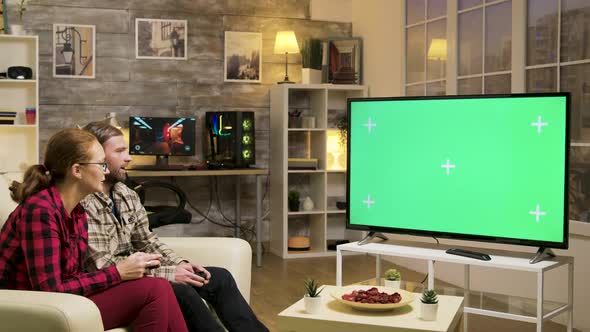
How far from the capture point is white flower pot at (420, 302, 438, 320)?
2.86 m

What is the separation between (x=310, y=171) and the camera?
21.9 ft

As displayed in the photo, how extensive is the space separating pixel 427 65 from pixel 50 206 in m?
4.12

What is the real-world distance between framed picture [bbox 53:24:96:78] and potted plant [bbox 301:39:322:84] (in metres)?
1.82

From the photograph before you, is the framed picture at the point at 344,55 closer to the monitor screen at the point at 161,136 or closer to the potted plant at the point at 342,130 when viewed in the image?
the potted plant at the point at 342,130

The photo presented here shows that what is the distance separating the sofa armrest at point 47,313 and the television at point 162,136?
3945mm

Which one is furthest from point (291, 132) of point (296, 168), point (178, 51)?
point (178, 51)

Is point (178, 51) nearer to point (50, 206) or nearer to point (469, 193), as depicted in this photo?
point (469, 193)

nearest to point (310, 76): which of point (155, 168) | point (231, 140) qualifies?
point (231, 140)

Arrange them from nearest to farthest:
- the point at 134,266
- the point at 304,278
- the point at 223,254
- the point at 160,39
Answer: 1. the point at 134,266
2. the point at 223,254
3. the point at 304,278
4. the point at 160,39

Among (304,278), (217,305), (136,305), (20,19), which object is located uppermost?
(20,19)

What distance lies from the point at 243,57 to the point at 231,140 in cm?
86

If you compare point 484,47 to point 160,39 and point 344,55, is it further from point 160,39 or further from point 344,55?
point 160,39

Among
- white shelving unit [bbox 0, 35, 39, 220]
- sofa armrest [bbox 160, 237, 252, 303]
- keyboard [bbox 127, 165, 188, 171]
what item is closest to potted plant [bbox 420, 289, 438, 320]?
sofa armrest [bbox 160, 237, 252, 303]

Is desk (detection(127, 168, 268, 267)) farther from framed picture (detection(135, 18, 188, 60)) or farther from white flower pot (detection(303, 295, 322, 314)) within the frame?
white flower pot (detection(303, 295, 322, 314))
